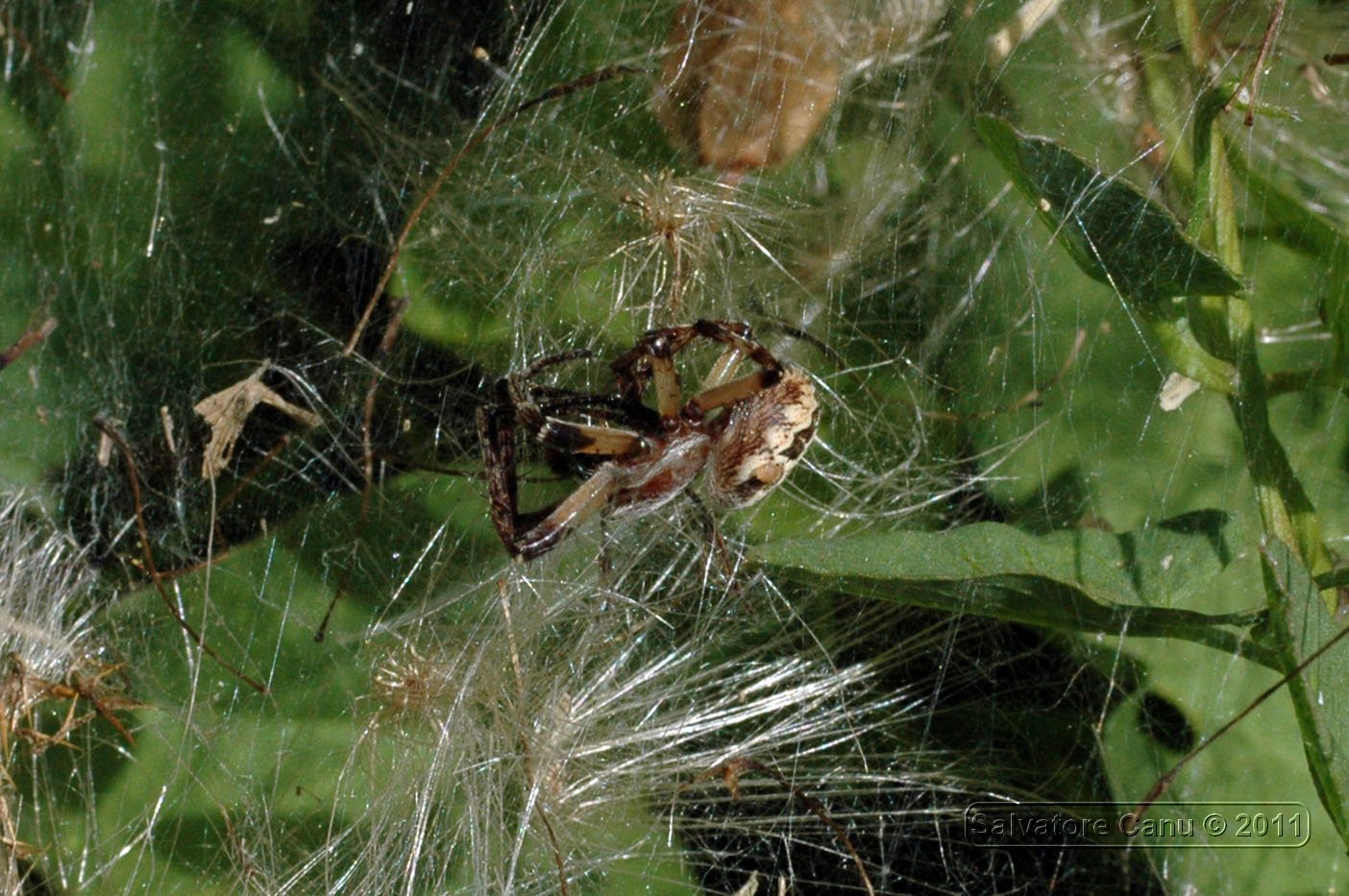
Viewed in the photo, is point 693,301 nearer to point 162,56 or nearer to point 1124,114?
point 1124,114

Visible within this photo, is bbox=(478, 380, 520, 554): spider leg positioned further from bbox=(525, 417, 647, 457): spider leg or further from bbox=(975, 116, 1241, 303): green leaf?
bbox=(975, 116, 1241, 303): green leaf

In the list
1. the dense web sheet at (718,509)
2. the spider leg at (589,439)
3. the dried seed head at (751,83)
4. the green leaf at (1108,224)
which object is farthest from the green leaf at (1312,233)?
the spider leg at (589,439)

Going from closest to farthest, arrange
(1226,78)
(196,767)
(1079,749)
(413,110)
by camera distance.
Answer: (1226,78), (1079,749), (196,767), (413,110)

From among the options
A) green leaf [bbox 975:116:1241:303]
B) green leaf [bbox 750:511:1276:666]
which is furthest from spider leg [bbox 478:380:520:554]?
green leaf [bbox 975:116:1241:303]

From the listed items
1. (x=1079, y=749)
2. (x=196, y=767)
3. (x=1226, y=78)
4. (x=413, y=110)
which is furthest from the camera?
(x=413, y=110)

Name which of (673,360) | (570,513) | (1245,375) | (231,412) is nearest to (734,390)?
(673,360)

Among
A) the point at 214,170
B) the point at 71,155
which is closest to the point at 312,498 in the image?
the point at 214,170

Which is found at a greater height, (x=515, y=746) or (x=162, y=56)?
(x=162, y=56)
